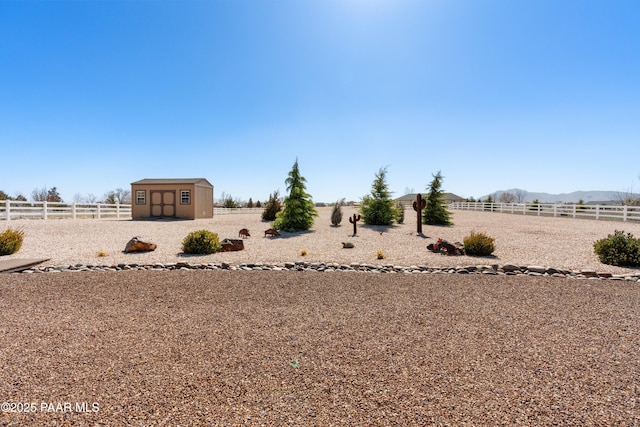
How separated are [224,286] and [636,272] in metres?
9.14

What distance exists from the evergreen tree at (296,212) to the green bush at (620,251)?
10.4 m

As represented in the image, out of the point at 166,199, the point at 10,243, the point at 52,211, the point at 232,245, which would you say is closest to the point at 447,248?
the point at 232,245

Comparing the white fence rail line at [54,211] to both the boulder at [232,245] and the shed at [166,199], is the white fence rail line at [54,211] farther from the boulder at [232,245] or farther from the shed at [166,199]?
the boulder at [232,245]

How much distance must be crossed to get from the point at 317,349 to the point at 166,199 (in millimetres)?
22835

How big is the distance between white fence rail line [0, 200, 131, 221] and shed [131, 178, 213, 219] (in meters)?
2.74

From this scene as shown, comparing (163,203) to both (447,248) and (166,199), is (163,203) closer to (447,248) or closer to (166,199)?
(166,199)

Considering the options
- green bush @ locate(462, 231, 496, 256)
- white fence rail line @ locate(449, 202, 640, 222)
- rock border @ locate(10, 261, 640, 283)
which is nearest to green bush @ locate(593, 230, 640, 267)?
rock border @ locate(10, 261, 640, 283)

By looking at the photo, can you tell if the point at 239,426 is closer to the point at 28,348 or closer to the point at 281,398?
the point at 281,398

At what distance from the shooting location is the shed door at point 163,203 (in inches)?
886

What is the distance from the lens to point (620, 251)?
294 inches

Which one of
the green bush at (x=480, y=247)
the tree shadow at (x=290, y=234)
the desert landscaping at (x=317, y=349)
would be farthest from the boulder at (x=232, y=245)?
the green bush at (x=480, y=247)

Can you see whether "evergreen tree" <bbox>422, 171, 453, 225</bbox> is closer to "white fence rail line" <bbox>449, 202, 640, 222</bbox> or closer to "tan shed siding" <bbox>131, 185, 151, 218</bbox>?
"white fence rail line" <bbox>449, 202, 640, 222</bbox>

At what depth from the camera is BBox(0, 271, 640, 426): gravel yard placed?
2277 millimetres

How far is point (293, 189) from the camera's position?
15.0 meters
